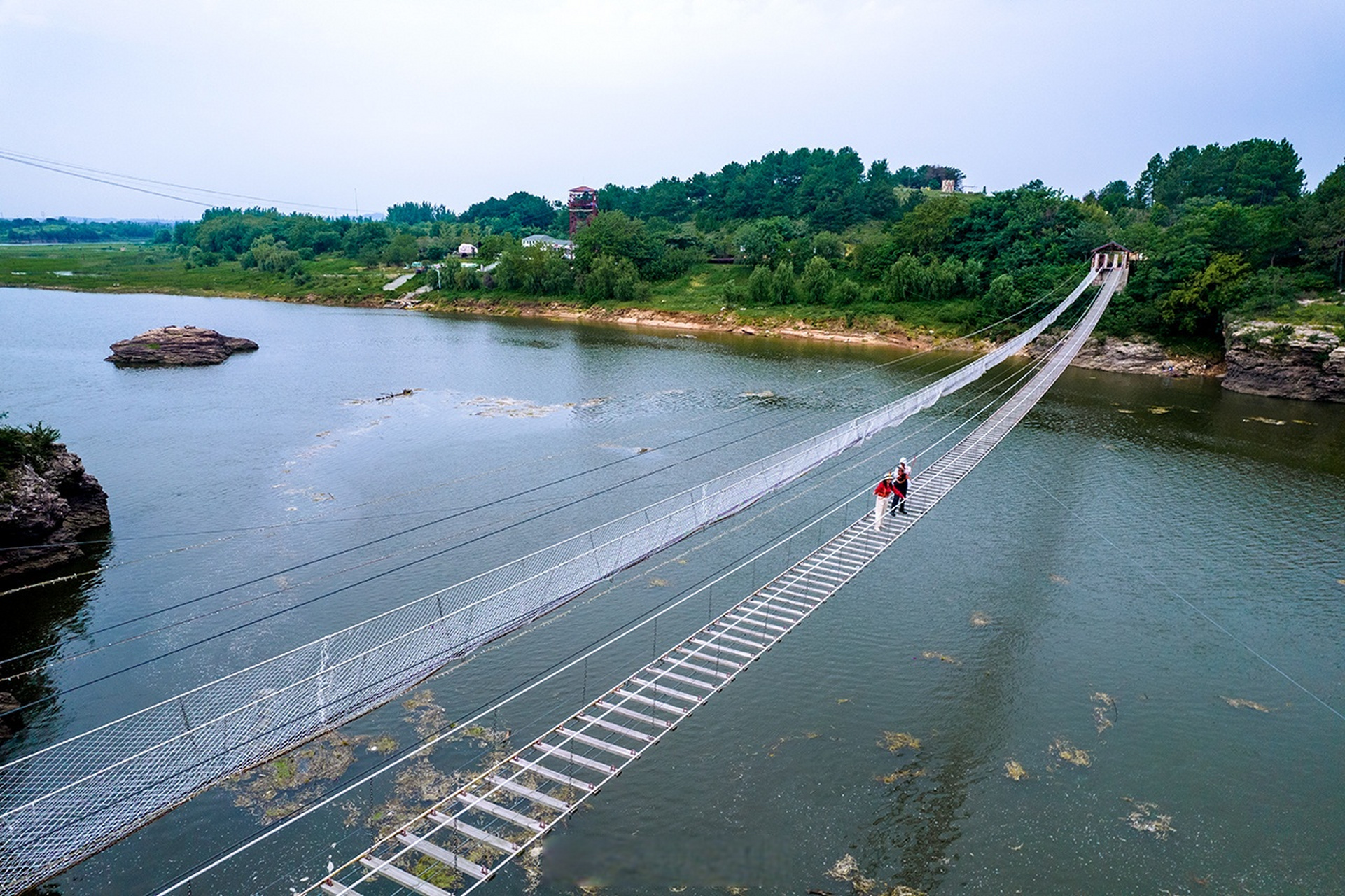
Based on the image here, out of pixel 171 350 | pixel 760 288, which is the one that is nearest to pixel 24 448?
pixel 171 350

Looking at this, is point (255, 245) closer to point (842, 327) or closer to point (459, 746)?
point (842, 327)

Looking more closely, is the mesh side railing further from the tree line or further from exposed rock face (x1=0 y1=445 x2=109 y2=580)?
the tree line

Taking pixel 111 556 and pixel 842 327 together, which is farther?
pixel 842 327

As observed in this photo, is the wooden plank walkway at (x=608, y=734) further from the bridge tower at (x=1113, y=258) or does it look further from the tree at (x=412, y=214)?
the tree at (x=412, y=214)

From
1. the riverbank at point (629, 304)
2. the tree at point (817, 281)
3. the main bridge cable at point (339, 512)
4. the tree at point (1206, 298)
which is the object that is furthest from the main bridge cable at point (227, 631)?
the tree at point (817, 281)

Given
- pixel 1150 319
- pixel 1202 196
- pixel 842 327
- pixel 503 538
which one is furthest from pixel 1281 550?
pixel 1202 196
